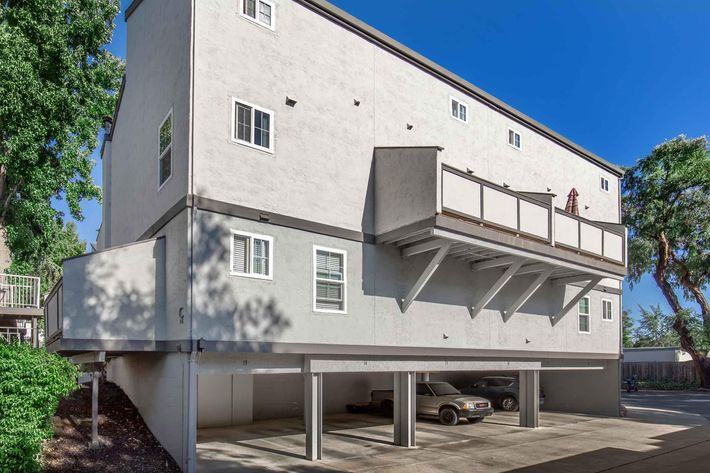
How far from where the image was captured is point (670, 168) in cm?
3703

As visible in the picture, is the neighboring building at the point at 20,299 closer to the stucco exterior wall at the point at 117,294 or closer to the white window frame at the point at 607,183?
the stucco exterior wall at the point at 117,294

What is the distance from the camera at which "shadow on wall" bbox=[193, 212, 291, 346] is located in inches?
446

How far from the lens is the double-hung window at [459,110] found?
17.7 meters

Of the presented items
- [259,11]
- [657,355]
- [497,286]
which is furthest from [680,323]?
[259,11]

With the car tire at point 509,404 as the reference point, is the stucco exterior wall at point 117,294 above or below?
above

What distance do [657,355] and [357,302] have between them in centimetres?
4036

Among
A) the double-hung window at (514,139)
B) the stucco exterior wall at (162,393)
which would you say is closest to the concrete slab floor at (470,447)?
the stucco exterior wall at (162,393)

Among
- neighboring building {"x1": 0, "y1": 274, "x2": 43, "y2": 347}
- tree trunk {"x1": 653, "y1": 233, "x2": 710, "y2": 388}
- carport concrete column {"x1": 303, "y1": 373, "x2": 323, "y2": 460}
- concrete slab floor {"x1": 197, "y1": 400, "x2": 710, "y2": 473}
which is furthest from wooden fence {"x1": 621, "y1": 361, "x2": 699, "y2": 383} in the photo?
neighboring building {"x1": 0, "y1": 274, "x2": 43, "y2": 347}

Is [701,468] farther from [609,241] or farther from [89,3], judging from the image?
[89,3]

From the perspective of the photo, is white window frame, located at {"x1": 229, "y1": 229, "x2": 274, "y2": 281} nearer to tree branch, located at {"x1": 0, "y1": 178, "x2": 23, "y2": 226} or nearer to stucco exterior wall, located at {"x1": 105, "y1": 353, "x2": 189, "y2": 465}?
stucco exterior wall, located at {"x1": 105, "y1": 353, "x2": 189, "y2": 465}

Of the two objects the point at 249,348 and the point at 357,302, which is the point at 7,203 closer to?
the point at 249,348

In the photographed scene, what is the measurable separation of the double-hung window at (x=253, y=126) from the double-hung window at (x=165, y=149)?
1.58 metres

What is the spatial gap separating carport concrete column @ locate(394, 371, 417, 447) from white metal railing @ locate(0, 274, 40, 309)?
13004 millimetres

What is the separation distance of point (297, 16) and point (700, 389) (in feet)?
124
